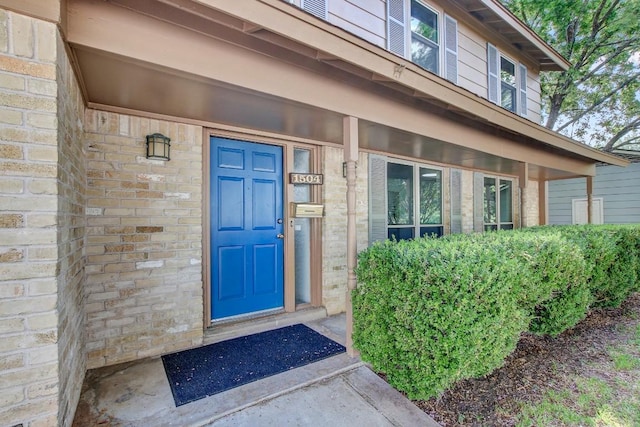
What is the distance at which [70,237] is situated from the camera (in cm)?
183

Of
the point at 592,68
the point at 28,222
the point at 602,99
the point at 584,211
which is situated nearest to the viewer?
the point at 28,222

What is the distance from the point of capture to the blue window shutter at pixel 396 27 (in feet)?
13.5

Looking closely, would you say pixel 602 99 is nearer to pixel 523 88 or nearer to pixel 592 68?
pixel 592 68

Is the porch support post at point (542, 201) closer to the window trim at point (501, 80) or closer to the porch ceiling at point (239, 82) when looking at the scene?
the window trim at point (501, 80)

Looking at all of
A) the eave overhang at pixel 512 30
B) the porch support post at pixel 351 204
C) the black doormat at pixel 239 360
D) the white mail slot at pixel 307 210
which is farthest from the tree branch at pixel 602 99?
the black doormat at pixel 239 360

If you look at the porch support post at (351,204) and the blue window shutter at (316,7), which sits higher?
the blue window shutter at (316,7)

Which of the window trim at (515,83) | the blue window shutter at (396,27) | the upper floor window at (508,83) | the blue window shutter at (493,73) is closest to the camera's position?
the blue window shutter at (396,27)

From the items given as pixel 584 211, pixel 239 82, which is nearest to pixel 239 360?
pixel 239 82

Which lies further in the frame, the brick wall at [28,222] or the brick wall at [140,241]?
the brick wall at [140,241]

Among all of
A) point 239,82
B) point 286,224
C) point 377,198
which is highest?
point 239,82

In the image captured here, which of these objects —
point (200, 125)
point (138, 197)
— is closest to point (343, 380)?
point (138, 197)

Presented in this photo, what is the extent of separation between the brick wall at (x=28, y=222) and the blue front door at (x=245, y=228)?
177 cm

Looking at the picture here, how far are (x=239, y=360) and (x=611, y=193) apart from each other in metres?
9.64

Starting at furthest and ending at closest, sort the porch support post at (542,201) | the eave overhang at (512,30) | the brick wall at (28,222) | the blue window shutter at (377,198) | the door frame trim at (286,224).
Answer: the porch support post at (542,201) → the eave overhang at (512,30) → the blue window shutter at (377,198) → the door frame trim at (286,224) → the brick wall at (28,222)
